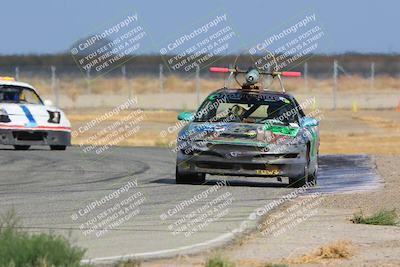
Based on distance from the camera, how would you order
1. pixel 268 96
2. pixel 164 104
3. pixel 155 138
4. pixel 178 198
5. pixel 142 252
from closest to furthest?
pixel 142 252, pixel 178 198, pixel 268 96, pixel 155 138, pixel 164 104

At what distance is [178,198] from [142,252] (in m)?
5.23

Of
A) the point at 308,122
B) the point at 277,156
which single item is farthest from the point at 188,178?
the point at 308,122

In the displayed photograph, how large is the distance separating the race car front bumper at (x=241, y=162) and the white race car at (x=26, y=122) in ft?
27.4

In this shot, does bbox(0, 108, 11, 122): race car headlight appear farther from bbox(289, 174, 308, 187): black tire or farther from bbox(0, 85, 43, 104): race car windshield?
bbox(289, 174, 308, 187): black tire

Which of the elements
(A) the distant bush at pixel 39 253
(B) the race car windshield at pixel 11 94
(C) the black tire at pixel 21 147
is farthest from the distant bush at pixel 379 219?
(C) the black tire at pixel 21 147

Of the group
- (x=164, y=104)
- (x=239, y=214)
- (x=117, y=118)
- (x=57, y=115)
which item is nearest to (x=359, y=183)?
(x=239, y=214)

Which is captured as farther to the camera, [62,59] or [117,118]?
[62,59]

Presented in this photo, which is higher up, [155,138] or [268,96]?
[268,96]

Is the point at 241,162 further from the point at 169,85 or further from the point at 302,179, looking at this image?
the point at 169,85

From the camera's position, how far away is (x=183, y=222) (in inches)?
→ 523

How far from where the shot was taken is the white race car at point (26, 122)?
25.8 metres

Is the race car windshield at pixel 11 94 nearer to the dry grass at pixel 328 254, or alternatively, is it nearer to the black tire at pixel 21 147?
the black tire at pixel 21 147

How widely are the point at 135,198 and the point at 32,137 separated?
10.6 metres

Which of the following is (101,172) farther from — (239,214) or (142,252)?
(142,252)
